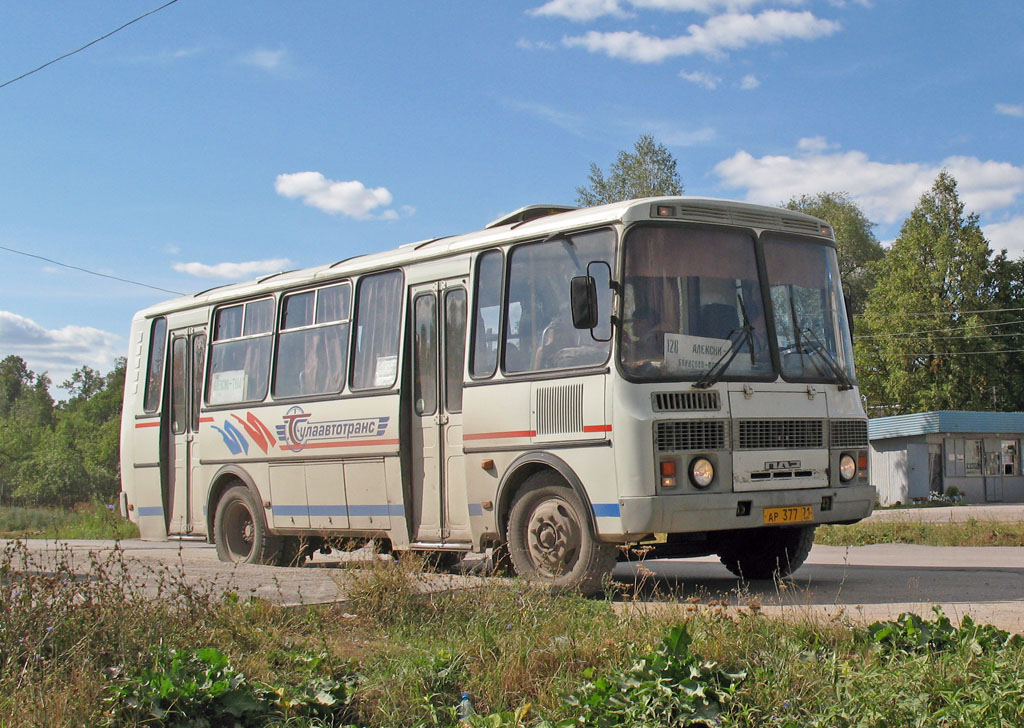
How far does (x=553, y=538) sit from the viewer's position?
980 cm

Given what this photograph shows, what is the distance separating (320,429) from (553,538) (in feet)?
12.0

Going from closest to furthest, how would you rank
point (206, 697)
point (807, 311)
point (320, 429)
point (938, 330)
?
1. point (206, 697)
2. point (807, 311)
3. point (320, 429)
4. point (938, 330)

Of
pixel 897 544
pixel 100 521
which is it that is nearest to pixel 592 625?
pixel 897 544

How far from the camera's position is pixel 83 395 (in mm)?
150750

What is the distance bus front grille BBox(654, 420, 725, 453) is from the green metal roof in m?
38.0

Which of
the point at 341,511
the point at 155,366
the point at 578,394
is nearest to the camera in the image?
the point at 578,394

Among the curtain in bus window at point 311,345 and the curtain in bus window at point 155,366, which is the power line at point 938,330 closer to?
the curtain in bus window at point 155,366

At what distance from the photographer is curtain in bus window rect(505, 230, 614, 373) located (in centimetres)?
960

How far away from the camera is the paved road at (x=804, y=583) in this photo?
8047 mm

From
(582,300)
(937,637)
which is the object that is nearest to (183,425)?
(582,300)

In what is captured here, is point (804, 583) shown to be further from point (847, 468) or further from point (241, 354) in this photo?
point (241, 354)

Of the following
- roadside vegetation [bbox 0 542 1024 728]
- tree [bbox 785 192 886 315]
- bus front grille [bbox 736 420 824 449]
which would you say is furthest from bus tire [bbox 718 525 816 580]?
tree [bbox 785 192 886 315]

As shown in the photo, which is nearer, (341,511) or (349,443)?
(349,443)

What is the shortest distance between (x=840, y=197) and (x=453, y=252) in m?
69.7
